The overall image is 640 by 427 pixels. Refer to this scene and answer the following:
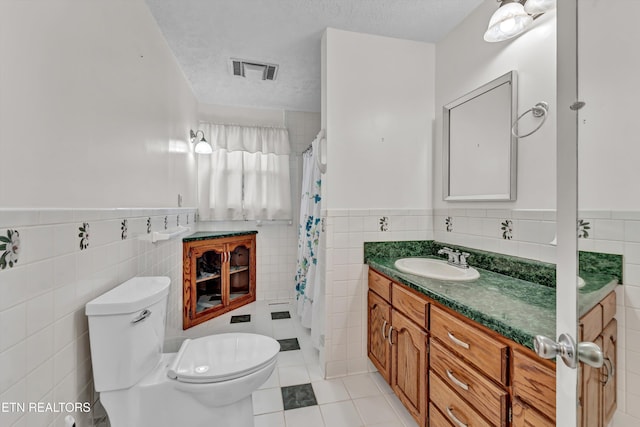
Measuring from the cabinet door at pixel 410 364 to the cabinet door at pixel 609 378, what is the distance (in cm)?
77

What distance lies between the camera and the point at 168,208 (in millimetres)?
2002

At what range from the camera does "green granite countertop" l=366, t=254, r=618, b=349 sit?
0.61 m

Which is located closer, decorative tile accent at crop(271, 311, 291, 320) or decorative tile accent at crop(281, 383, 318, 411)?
decorative tile accent at crop(281, 383, 318, 411)

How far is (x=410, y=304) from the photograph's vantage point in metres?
1.38

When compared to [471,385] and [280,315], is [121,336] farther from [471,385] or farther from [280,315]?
[280,315]

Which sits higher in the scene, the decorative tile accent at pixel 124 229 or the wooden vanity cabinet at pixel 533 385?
the decorative tile accent at pixel 124 229

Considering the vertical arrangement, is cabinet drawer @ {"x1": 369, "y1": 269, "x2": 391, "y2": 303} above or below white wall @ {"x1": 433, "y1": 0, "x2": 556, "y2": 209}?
below

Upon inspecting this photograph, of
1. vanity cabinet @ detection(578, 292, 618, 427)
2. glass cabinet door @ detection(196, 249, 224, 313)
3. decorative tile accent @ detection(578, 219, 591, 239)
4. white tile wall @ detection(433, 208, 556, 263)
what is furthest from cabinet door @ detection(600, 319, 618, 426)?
glass cabinet door @ detection(196, 249, 224, 313)

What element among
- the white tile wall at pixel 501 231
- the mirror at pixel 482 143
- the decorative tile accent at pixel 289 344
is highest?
the mirror at pixel 482 143

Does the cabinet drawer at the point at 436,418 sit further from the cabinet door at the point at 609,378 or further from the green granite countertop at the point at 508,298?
the cabinet door at the point at 609,378

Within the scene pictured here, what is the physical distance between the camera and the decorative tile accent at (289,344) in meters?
2.21

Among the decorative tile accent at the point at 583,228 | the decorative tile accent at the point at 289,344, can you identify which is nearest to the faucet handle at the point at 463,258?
the decorative tile accent at the point at 583,228

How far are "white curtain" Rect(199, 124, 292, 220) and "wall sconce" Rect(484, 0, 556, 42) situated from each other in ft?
7.50

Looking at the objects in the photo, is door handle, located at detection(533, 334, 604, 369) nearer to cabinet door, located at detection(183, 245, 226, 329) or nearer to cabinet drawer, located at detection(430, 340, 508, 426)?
cabinet drawer, located at detection(430, 340, 508, 426)
